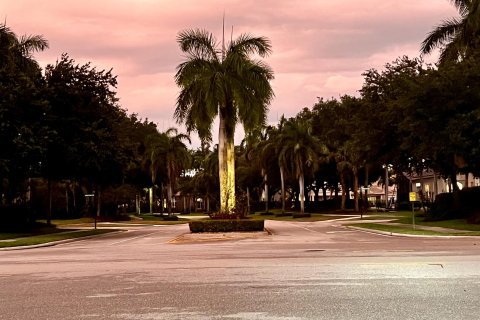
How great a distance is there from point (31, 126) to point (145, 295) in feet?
94.5

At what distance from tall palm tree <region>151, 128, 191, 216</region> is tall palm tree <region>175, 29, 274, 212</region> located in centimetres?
3973

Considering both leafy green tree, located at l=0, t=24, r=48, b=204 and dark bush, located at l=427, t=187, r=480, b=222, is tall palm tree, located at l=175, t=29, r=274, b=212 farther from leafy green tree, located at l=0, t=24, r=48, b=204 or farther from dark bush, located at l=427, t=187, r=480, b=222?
dark bush, located at l=427, t=187, r=480, b=222

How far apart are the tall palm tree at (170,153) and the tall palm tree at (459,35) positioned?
41.0 meters

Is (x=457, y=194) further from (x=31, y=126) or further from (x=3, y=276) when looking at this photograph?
(x=3, y=276)

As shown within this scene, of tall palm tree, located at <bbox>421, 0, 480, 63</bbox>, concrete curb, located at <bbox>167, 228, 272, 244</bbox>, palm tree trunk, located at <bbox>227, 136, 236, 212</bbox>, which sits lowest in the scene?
concrete curb, located at <bbox>167, 228, 272, 244</bbox>

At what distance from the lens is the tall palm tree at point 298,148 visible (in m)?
71.6

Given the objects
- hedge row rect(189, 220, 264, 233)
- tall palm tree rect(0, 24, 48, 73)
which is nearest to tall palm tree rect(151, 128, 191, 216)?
tall palm tree rect(0, 24, 48, 73)

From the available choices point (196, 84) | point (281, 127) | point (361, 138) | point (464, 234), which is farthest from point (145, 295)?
point (281, 127)

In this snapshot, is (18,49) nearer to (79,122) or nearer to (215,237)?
(79,122)

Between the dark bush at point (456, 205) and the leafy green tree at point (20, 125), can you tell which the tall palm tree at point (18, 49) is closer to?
Answer: the leafy green tree at point (20, 125)

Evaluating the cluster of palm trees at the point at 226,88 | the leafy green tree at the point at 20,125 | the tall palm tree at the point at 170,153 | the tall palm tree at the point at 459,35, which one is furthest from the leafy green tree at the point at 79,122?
the tall palm tree at the point at 170,153

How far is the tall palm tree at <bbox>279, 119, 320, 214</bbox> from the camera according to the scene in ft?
235

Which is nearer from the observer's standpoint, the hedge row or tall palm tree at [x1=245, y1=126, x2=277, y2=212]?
the hedge row

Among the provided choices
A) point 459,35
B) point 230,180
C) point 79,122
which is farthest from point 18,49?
point 459,35
